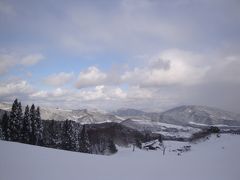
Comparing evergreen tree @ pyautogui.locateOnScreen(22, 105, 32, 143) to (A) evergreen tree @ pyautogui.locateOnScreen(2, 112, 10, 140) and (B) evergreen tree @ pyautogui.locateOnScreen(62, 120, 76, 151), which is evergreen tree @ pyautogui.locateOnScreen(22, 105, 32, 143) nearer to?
(A) evergreen tree @ pyautogui.locateOnScreen(2, 112, 10, 140)

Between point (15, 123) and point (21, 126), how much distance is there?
78.0 inches

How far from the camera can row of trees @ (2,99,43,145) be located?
187ft

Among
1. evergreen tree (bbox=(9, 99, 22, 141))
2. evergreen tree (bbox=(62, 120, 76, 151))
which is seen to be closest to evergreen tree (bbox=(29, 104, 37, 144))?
evergreen tree (bbox=(9, 99, 22, 141))

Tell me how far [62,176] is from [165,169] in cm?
1026

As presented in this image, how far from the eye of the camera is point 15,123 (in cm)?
5784

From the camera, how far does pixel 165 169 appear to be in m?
21.6

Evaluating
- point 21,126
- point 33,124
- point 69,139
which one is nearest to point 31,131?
point 21,126

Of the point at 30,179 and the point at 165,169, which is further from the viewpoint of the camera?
the point at 165,169

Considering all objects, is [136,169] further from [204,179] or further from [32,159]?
[32,159]

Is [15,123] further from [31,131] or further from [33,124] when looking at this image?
[33,124]

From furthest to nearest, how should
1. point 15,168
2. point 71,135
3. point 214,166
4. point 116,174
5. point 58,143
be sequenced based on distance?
point 58,143
point 71,135
point 214,166
point 116,174
point 15,168

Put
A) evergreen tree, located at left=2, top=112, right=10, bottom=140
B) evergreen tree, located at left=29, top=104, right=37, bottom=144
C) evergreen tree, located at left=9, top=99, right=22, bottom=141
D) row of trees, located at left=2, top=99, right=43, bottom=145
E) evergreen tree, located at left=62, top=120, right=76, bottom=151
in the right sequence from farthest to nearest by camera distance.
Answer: evergreen tree, located at left=62, top=120, right=76, bottom=151, evergreen tree, located at left=29, top=104, right=37, bottom=144, row of trees, located at left=2, top=99, right=43, bottom=145, evergreen tree, located at left=9, top=99, right=22, bottom=141, evergreen tree, located at left=2, top=112, right=10, bottom=140

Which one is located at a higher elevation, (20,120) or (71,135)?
(20,120)

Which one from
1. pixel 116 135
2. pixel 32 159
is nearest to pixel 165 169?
pixel 32 159
